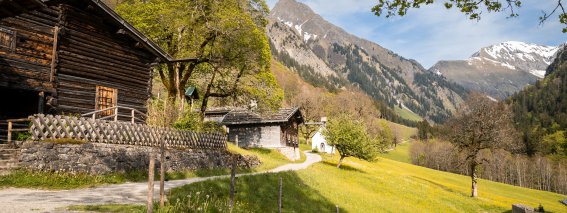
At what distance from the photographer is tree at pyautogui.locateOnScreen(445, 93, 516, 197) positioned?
4313cm

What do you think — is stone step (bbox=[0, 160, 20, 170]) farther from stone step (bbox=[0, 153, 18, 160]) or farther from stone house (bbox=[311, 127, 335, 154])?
stone house (bbox=[311, 127, 335, 154])

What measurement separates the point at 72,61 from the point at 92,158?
29.0ft

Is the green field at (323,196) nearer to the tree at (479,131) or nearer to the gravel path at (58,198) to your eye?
the gravel path at (58,198)

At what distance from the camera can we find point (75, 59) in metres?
23.4

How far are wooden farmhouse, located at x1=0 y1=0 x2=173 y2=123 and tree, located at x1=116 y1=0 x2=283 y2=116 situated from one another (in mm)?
4035

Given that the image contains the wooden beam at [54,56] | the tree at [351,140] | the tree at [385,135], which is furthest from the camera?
the tree at [385,135]

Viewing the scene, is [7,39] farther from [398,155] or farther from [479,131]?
[398,155]

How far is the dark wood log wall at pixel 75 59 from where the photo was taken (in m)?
20.6

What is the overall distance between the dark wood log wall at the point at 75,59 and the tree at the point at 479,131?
35036mm

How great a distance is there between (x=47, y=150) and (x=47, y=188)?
2088 mm

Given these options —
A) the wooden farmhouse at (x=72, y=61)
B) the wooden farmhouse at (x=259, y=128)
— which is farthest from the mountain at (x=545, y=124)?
the wooden farmhouse at (x=72, y=61)

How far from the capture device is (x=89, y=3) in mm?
23719

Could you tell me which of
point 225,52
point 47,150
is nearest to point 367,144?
point 225,52

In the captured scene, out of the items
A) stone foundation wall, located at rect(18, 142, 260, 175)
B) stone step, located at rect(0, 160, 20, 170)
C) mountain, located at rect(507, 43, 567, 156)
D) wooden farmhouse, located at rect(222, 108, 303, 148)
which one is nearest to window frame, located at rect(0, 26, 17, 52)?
stone foundation wall, located at rect(18, 142, 260, 175)
